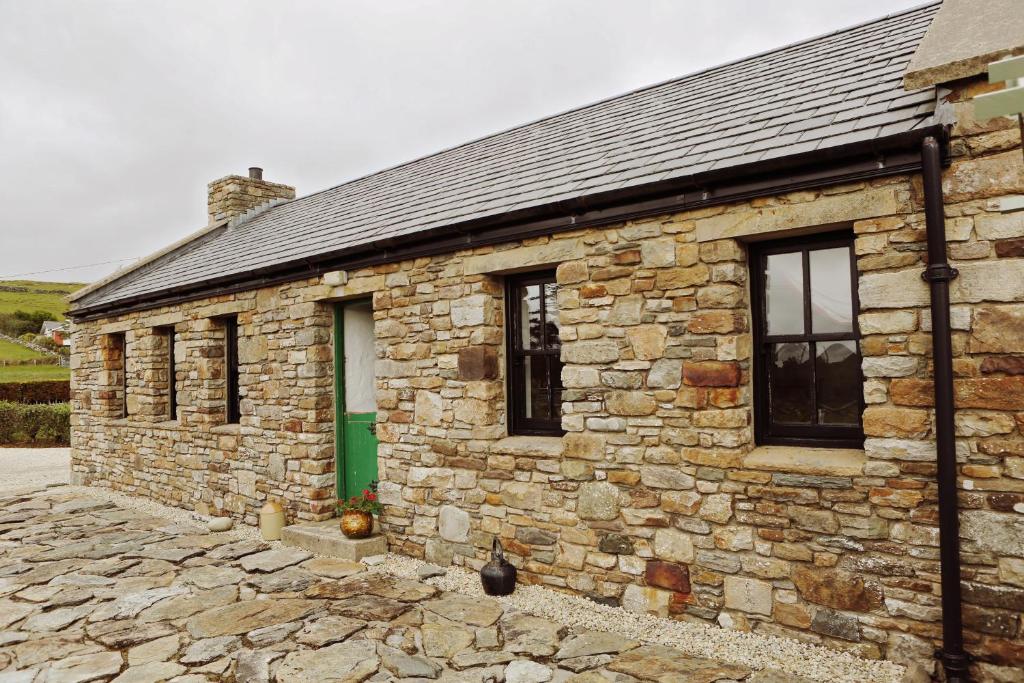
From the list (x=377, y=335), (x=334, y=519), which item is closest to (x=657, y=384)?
(x=377, y=335)

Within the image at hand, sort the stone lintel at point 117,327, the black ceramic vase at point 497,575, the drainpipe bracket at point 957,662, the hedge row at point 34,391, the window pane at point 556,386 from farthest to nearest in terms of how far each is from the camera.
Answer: the hedge row at point 34,391
the stone lintel at point 117,327
the window pane at point 556,386
the black ceramic vase at point 497,575
the drainpipe bracket at point 957,662

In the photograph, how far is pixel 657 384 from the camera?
472 centimetres

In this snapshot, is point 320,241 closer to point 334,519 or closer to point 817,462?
point 334,519

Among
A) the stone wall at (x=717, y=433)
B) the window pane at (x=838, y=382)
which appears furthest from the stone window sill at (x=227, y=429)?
the window pane at (x=838, y=382)

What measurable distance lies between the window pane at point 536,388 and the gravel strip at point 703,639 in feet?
4.97

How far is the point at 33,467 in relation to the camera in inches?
546

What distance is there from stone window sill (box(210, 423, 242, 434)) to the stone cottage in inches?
37.7

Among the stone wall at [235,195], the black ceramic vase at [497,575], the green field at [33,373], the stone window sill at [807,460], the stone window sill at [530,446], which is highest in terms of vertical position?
the stone wall at [235,195]

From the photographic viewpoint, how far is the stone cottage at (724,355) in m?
3.59

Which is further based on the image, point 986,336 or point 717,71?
point 717,71

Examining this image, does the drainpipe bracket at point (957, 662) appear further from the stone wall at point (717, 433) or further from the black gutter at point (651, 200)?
the black gutter at point (651, 200)

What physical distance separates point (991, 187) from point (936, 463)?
1.59 m

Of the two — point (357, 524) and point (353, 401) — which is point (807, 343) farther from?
point (353, 401)

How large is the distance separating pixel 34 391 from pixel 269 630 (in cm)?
2147
